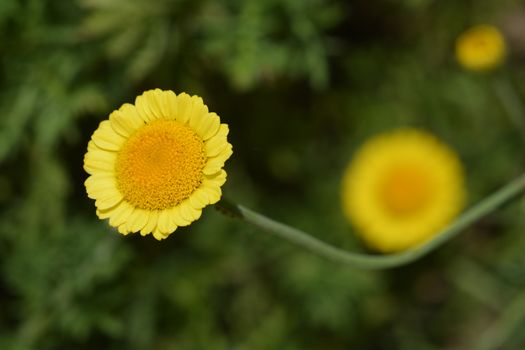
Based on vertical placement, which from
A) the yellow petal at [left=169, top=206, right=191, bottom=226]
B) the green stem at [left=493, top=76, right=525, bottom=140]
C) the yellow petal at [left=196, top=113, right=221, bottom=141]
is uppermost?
the yellow petal at [left=196, top=113, right=221, bottom=141]

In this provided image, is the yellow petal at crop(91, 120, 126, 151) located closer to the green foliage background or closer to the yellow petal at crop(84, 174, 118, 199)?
the yellow petal at crop(84, 174, 118, 199)

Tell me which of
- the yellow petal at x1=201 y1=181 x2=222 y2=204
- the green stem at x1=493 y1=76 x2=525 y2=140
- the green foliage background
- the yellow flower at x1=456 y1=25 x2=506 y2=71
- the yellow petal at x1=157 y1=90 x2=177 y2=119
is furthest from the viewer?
the green foliage background

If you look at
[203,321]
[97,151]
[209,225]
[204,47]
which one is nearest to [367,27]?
[204,47]

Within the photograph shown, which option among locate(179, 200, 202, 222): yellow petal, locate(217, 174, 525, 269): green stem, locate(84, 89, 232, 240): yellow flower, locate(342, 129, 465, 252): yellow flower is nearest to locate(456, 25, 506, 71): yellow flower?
locate(217, 174, 525, 269): green stem

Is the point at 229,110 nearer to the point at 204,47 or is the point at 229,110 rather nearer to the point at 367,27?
the point at 204,47

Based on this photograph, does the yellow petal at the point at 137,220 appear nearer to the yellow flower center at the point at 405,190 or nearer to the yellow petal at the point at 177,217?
the yellow petal at the point at 177,217

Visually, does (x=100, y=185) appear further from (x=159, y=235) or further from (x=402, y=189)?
(x=402, y=189)
